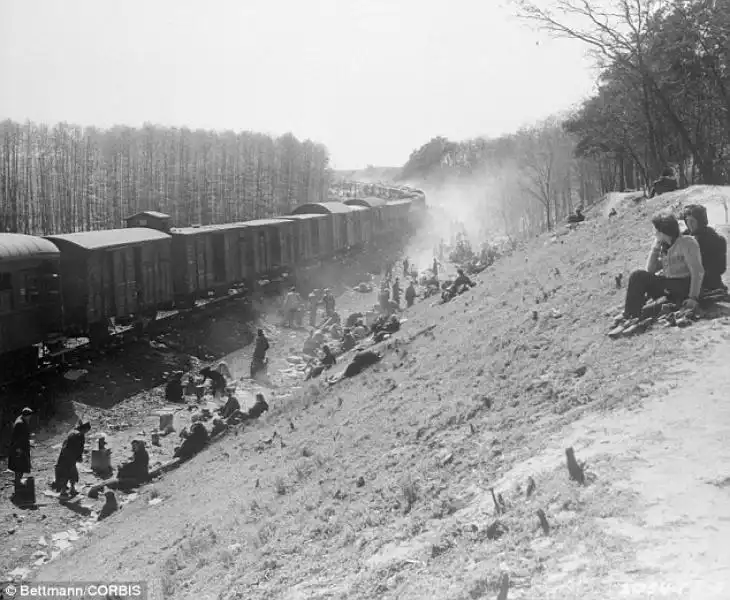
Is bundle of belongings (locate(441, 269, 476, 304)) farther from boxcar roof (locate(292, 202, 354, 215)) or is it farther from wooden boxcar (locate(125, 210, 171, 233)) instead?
boxcar roof (locate(292, 202, 354, 215))

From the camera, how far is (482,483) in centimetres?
589

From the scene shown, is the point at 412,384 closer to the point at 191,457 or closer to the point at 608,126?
the point at 191,457

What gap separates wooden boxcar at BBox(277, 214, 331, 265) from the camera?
103 ft

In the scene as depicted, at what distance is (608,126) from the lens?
27.3 m

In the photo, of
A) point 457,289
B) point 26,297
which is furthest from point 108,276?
point 457,289

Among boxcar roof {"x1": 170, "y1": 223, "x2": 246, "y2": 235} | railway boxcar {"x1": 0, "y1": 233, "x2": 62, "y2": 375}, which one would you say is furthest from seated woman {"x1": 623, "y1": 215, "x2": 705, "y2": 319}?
boxcar roof {"x1": 170, "y1": 223, "x2": 246, "y2": 235}

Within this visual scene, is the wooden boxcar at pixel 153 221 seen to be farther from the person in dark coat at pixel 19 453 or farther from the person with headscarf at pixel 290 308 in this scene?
the person in dark coat at pixel 19 453

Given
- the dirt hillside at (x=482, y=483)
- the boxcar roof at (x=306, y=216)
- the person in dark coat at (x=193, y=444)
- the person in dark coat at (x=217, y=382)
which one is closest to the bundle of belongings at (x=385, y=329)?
the dirt hillside at (x=482, y=483)

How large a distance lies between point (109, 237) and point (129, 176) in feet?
82.2

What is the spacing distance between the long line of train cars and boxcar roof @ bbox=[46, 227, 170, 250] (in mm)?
31

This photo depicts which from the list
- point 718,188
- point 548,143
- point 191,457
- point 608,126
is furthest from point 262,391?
point 548,143

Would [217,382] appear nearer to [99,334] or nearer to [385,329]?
[99,334]

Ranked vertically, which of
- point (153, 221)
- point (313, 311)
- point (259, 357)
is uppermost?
point (153, 221)

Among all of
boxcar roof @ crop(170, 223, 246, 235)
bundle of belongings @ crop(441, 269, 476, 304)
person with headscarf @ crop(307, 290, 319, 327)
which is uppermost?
boxcar roof @ crop(170, 223, 246, 235)
